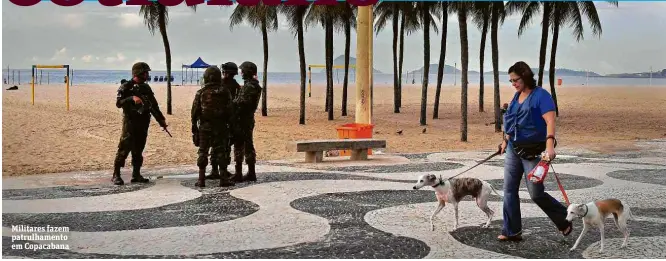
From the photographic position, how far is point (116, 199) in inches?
374

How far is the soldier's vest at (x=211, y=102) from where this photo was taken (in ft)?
33.5

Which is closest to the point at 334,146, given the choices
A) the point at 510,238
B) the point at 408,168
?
the point at 408,168

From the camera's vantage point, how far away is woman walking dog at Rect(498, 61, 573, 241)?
6.50 metres

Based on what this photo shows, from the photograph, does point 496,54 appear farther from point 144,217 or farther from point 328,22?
point 144,217

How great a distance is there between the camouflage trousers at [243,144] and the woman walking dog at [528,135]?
4912mm

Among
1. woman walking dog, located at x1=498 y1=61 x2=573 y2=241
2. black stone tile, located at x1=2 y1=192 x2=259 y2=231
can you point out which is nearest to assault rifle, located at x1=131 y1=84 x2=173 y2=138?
black stone tile, located at x1=2 y1=192 x2=259 y2=231

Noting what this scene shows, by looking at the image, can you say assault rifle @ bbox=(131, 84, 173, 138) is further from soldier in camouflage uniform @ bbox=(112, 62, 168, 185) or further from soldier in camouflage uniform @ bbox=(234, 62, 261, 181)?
soldier in camouflage uniform @ bbox=(234, 62, 261, 181)

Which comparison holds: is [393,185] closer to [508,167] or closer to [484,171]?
[484,171]

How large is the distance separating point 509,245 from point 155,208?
4053 millimetres

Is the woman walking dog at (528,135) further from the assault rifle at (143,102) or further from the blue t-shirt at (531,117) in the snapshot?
the assault rifle at (143,102)

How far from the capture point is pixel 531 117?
657cm

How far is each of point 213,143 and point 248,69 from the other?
1.21 m

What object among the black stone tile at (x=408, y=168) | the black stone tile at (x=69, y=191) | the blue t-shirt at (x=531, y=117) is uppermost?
the blue t-shirt at (x=531, y=117)

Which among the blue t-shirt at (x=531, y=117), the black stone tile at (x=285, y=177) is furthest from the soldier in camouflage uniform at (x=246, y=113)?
the blue t-shirt at (x=531, y=117)
